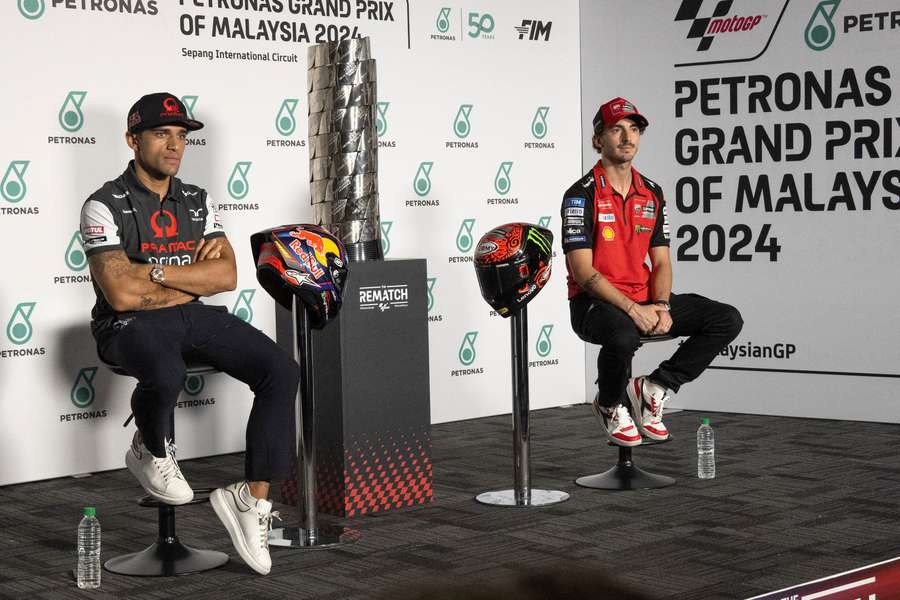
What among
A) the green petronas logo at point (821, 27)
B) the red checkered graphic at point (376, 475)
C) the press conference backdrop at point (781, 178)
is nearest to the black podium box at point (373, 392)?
the red checkered graphic at point (376, 475)

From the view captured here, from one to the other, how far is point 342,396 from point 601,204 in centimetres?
121

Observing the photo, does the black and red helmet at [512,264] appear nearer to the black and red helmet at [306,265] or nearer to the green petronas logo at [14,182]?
the black and red helmet at [306,265]

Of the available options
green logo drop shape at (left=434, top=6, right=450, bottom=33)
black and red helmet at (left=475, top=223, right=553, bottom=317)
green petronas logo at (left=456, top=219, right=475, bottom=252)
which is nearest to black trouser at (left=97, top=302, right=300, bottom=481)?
black and red helmet at (left=475, top=223, right=553, bottom=317)

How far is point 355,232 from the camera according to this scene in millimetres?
4121

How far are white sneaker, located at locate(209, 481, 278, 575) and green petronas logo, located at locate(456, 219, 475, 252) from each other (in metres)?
2.85

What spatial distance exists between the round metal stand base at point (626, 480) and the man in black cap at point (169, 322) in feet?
4.46

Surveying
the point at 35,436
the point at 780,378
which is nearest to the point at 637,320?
the point at 780,378

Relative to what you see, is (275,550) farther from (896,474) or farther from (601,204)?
(896,474)

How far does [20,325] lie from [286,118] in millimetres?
1483

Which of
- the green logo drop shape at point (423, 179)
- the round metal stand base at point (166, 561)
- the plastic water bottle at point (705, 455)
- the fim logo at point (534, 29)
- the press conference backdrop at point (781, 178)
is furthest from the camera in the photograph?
the fim logo at point (534, 29)

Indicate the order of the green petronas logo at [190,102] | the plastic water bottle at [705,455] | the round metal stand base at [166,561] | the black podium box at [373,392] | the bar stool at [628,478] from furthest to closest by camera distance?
the green petronas logo at [190,102] < the plastic water bottle at [705,455] < the bar stool at [628,478] < the black podium box at [373,392] < the round metal stand base at [166,561]

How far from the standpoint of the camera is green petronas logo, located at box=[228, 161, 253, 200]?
204 inches

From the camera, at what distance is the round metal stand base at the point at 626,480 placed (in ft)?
14.1

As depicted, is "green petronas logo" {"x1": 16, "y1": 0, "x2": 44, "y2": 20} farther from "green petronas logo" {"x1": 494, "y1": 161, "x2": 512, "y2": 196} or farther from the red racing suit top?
"green petronas logo" {"x1": 494, "y1": 161, "x2": 512, "y2": 196}
